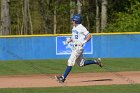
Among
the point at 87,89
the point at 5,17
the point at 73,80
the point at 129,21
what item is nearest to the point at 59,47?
the point at 5,17

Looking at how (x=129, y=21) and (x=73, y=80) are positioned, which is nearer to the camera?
(x=73, y=80)

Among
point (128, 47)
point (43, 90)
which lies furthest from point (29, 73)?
point (128, 47)

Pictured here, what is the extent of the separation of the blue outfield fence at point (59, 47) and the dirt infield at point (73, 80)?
8.36 metres

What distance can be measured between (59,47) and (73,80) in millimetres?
10103

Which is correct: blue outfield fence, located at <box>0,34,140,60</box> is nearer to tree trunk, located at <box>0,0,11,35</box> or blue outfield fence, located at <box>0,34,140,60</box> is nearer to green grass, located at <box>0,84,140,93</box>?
tree trunk, located at <box>0,0,11,35</box>

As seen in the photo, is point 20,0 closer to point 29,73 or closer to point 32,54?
point 32,54

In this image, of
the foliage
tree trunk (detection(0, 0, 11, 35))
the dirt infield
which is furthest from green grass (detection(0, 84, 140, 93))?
the foliage

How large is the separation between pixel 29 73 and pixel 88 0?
36530 millimetres

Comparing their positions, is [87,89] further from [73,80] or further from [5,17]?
[5,17]

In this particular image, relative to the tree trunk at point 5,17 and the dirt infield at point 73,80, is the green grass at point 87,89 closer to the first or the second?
the dirt infield at point 73,80

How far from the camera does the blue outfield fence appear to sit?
920 inches

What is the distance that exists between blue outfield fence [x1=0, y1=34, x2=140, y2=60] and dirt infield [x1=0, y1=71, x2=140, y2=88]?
329 inches

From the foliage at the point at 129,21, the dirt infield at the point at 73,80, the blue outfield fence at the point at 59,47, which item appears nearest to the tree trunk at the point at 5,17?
the blue outfield fence at the point at 59,47

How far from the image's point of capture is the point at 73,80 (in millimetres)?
13430
